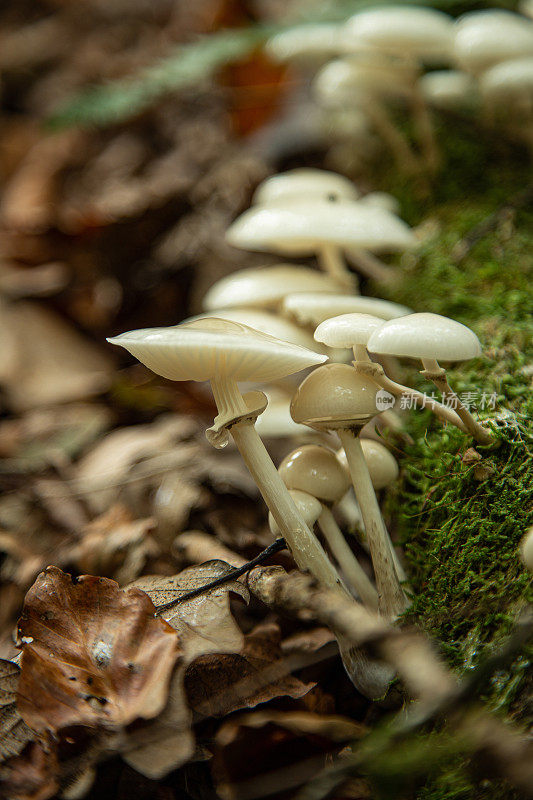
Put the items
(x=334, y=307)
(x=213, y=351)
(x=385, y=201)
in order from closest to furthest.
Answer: (x=213, y=351) → (x=334, y=307) → (x=385, y=201)

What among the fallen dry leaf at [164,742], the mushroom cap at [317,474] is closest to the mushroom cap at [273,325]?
the mushroom cap at [317,474]

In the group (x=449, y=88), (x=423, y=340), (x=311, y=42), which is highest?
(x=311, y=42)

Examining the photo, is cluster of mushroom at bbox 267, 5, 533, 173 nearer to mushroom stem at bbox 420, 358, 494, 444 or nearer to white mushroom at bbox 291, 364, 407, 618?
A: mushroom stem at bbox 420, 358, 494, 444

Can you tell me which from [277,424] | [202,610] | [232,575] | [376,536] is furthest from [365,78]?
[202,610]

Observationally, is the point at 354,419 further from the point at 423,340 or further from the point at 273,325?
the point at 273,325

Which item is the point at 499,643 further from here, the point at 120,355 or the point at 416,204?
the point at 120,355

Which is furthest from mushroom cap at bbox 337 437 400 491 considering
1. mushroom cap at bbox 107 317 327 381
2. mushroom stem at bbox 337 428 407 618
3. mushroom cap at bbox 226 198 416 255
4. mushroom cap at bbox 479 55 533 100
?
mushroom cap at bbox 479 55 533 100

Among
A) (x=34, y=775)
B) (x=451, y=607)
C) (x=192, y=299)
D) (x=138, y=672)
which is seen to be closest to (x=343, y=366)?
(x=451, y=607)
